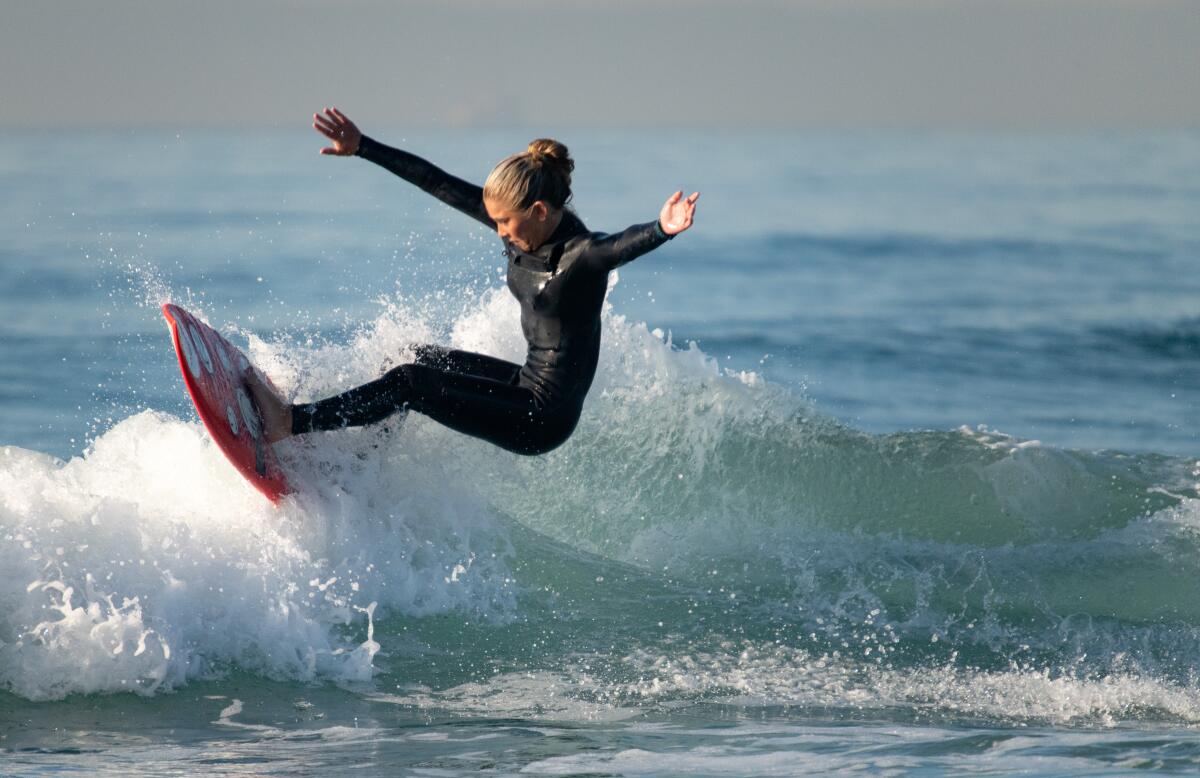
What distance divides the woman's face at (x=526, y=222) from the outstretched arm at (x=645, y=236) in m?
0.25

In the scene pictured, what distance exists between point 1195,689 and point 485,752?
9.73 feet

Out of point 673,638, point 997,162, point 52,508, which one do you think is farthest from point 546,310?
point 997,162

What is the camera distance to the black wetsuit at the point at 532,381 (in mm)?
5332

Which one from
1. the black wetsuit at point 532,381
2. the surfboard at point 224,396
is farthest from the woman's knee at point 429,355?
the surfboard at point 224,396

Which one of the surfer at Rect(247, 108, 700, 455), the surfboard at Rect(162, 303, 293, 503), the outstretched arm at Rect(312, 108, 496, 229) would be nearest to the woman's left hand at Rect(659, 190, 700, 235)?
the surfer at Rect(247, 108, 700, 455)

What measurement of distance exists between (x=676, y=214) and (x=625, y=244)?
0.28 meters

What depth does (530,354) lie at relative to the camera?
5.60 metres

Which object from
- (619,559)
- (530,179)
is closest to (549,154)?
(530,179)

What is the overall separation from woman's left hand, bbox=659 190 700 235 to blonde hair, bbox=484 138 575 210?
1.96 feet

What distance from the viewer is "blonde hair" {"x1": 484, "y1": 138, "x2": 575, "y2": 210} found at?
5211 mm

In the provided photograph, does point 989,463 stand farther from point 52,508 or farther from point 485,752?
point 52,508

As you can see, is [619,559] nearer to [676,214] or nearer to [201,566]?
[201,566]

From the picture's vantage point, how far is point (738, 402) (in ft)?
27.7

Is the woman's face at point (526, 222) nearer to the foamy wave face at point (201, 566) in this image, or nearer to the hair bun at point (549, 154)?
the hair bun at point (549, 154)
